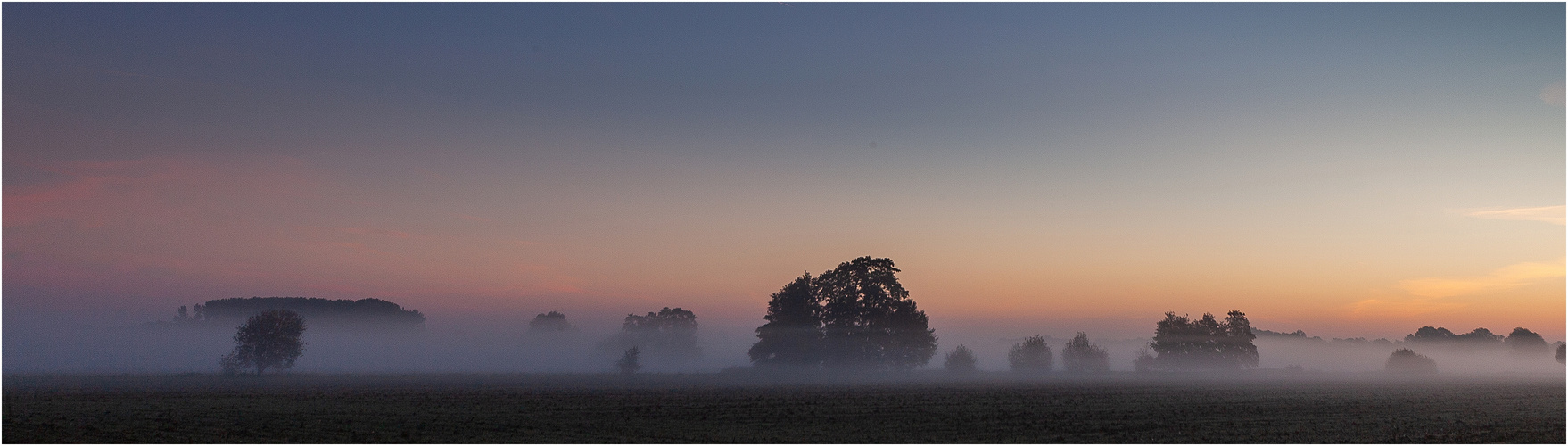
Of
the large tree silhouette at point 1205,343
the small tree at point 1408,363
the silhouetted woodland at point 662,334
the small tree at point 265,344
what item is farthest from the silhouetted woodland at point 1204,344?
the small tree at point 265,344

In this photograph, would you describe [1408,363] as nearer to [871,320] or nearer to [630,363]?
[871,320]

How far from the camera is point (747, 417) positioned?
34.8 m

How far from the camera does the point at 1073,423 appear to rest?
107ft

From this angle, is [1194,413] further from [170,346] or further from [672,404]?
[170,346]

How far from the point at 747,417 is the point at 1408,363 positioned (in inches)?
6023

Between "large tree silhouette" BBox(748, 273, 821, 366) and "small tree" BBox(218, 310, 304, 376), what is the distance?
1828 inches

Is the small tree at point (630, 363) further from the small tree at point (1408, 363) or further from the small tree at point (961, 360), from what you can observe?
the small tree at point (1408, 363)

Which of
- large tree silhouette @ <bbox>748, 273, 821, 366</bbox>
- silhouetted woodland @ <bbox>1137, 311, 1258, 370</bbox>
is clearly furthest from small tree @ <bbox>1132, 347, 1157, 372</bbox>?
large tree silhouette @ <bbox>748, 273, 821, 366</bbox>

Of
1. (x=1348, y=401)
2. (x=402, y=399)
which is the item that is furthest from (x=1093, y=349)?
(x=402, y=399)

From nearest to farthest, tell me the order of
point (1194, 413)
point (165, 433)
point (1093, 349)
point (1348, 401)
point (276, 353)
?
1. point (165, 433)
2. point (1194, 413)
3. point (1348, 401)
4. point (276, 353)
5. point (1093, 349)

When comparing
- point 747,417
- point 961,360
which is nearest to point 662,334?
point 961,360

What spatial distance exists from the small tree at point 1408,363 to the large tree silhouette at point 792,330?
108463mm

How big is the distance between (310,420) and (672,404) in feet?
49.2

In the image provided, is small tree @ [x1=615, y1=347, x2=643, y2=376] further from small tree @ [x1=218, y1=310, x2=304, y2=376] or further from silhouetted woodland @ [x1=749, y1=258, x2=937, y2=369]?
small tree @ [x1=218, y1=310, x2=304, y2=376]
